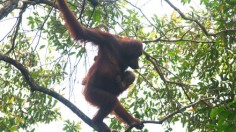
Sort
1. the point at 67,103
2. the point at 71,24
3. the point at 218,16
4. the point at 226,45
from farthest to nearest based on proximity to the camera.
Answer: the point at 218,16 → the point at 226,45 → the point at 71,24 → the point at 67,103

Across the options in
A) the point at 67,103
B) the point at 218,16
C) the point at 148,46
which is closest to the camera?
the point at 67,103

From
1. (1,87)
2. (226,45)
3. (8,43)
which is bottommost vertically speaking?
(226,45)

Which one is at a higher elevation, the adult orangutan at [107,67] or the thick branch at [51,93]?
the adult orangutan at [107,67]

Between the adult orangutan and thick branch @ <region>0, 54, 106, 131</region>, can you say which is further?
the adult orangutan

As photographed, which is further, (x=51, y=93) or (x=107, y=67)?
(x=107, y=67)

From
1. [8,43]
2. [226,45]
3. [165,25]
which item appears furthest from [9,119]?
[226,45]

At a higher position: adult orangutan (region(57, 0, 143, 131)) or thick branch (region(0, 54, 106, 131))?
adult orangutan (region(57, 0, 143, 131))

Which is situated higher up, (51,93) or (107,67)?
(107,67)

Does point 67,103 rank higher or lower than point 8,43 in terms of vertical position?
lower

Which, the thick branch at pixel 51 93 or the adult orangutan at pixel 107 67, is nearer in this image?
the thick branch at pixel 51 93

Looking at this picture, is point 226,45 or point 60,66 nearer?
point 226,45

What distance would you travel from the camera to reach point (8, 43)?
5820 millimetres

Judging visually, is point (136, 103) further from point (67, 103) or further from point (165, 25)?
point (67, 103)

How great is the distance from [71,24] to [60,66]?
1.18m
